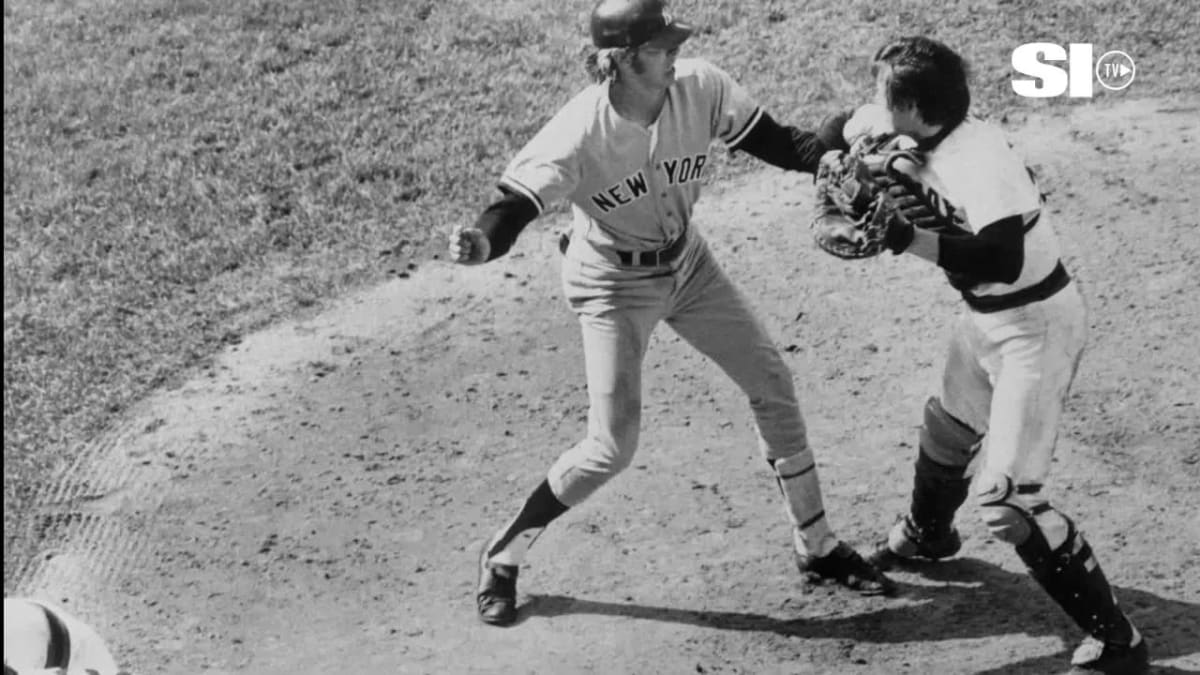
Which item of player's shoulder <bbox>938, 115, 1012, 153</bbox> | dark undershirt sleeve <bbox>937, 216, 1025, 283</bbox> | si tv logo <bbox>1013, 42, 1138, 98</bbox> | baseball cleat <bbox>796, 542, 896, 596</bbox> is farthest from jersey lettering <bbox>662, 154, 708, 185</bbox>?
si tv logo <bbox>1013, 42, 1138, 98</bbox>

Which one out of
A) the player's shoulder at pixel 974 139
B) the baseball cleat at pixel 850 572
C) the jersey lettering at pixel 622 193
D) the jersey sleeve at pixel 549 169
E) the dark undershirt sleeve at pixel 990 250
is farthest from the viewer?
the baseball cleat at pixel 850 572

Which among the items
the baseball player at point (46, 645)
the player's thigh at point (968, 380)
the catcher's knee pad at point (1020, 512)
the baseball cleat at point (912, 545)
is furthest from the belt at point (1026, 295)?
the baseball player at point (46, 645)

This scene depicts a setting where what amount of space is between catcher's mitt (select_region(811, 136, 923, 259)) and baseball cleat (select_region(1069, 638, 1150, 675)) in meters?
1.50

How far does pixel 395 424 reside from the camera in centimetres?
831

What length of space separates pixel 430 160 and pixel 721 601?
477cm

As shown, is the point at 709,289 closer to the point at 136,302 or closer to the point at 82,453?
the point at 82,453

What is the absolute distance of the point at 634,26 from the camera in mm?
6129

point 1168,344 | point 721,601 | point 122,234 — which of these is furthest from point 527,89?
point 721,601

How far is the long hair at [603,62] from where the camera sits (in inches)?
244

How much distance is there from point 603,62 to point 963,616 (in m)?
2.32

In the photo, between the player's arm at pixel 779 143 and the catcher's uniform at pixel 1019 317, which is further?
the player's arm at pixel 779 143

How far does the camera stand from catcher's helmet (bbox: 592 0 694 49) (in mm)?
6137

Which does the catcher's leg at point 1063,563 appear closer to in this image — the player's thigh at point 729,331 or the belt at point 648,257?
the player's thigh at point 729,331

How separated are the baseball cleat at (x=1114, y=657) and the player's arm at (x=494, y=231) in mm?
2319
